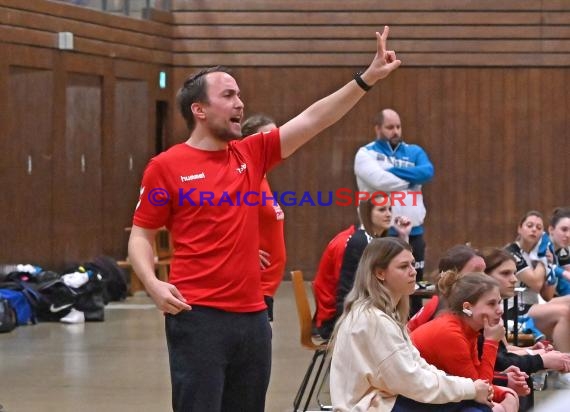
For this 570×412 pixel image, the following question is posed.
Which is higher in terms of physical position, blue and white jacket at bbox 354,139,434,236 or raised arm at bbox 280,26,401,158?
raised arm at bbox 280,26,401,158

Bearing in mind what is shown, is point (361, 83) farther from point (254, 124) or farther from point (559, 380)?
point (559, 380)

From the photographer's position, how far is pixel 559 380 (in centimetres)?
657

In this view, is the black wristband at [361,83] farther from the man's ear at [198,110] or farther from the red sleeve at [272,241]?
the red sleeve at [272,241]

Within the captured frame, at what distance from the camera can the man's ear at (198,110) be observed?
3.78 meters

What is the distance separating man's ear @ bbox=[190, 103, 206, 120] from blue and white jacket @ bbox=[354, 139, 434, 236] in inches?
203

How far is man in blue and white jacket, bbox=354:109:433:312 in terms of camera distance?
8.91 meters

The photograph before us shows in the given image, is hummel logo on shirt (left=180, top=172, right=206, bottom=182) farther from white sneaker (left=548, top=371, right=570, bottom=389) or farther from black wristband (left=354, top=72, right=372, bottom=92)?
white sneaker (left=548, top=371, right=570, bottom=389)

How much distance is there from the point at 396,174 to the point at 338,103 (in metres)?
5.31

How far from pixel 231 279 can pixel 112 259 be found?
354 inches

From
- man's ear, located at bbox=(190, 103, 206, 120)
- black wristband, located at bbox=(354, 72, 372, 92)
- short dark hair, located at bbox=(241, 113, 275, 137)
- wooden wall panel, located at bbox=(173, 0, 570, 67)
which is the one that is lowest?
man's ear, located at bbox=(190, 103, 206, 120)

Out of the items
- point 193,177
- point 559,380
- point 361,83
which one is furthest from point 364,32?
point 193,177

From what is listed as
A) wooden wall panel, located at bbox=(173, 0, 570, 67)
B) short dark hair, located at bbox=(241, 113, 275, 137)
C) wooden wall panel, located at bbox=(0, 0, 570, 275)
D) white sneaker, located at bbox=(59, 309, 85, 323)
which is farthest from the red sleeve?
wooden wall panel, located at bbox=(173, 0, 570, 67)

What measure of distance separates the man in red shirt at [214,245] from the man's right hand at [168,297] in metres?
0.04

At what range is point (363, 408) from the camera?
4215 mm
